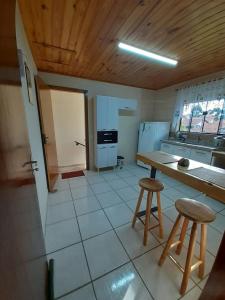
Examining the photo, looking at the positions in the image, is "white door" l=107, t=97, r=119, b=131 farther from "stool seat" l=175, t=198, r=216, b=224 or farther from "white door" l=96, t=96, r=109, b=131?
"stool seat" l=175, t=198, r=216, b=224

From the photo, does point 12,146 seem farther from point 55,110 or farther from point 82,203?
point 55,110

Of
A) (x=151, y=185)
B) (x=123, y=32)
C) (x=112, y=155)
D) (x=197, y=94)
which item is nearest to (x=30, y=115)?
(x=123, y=32)

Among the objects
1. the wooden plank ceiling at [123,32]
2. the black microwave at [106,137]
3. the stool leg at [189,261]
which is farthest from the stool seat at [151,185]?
the black microwave at [106,137]

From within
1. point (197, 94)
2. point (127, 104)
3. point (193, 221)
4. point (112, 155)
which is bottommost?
point (112, 155)

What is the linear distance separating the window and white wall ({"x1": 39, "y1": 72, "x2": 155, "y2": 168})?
1.25 meters

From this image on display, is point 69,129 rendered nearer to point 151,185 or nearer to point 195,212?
point 151,185

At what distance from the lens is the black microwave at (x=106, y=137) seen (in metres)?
3.45

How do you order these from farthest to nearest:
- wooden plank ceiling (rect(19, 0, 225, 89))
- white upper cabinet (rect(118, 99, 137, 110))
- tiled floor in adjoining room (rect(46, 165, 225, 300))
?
white upper cabinet (rect(118, 99, 137, 110))
wooden plank ceiling (rect(19, 0, 225, 89))
tiled floor in adjoining room (rect(46, 165, 225, 300))

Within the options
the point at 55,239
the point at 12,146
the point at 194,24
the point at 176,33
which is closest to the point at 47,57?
the point at 176,33

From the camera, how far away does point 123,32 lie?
1.62 metres

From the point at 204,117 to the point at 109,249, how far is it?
135 inches

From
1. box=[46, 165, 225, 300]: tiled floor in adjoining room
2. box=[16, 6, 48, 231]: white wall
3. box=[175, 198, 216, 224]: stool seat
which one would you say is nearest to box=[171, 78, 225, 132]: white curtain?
box=[46, 165, 225, 300]: tiled floor in adjoining room

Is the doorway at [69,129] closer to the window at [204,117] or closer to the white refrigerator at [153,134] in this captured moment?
the white refrigerator at [153,134]

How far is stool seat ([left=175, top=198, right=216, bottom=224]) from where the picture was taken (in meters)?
1.08
